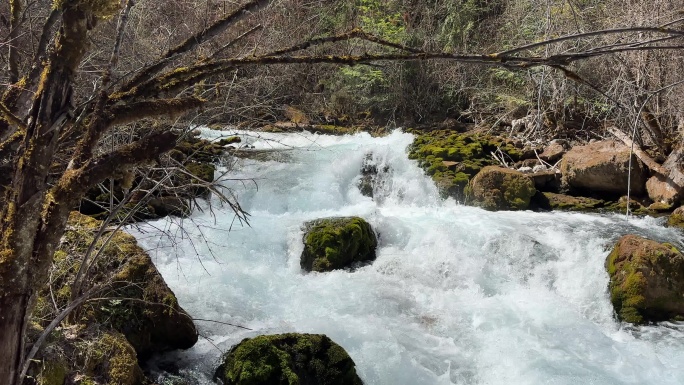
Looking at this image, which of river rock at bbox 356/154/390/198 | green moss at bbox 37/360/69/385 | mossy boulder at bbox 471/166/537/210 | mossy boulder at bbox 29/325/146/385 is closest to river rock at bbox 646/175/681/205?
mossy boulder at bbox 471/166/537/210

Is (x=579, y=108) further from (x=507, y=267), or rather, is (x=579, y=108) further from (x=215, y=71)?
(x=215, y=71)

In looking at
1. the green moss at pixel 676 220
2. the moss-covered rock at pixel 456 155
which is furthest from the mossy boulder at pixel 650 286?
the moss-covered rock at pixel 456 155

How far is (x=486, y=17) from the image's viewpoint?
19719mm

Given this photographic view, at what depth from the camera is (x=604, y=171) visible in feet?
37.3

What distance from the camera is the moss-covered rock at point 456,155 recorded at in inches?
481

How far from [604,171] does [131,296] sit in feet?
31.7

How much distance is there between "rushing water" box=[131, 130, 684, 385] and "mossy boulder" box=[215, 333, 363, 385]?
45cm

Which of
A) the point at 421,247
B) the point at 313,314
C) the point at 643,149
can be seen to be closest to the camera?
the point at 313,314

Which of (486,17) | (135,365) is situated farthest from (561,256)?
(486,17)

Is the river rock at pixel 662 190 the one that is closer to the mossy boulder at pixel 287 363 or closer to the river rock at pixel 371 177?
the river rock at pixel 371 177

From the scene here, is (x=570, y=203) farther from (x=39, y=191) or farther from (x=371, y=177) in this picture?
(x=39, y=191)

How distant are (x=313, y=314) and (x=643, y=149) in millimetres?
8670

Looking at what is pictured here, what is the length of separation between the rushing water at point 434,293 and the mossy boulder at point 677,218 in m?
0.24

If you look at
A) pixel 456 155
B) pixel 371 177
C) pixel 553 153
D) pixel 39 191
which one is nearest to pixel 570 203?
pixel 553 153
